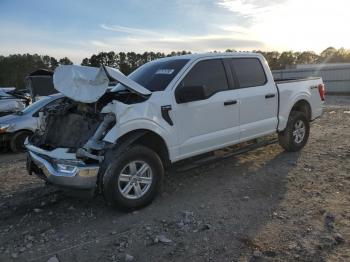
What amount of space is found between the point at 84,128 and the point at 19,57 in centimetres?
4148

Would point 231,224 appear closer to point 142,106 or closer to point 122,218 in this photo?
point 122,218

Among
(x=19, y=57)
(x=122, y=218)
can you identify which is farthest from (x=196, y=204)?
(x=19, y=57)

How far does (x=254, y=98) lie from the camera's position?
677 centimetres

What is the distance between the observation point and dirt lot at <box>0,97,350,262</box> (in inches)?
163

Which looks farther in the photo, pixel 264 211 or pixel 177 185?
pixel 177 185

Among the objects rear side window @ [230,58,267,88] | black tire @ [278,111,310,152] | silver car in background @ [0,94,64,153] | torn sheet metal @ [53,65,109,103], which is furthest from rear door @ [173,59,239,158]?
silver car in background @ [0,94,64,153]

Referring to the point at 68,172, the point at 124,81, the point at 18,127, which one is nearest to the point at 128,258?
the point at 68,172

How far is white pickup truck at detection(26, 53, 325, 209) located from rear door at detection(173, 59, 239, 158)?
1 cm

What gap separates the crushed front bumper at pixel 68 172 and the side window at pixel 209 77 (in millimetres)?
1886

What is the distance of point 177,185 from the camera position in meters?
6.24

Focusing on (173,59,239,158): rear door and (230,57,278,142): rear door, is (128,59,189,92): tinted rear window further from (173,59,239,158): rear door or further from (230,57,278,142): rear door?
(230,57,278,142): rear door

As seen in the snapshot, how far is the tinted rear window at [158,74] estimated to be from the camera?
19.1ft

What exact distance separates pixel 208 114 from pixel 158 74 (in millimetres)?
974

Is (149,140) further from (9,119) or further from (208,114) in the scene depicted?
(9,119)
